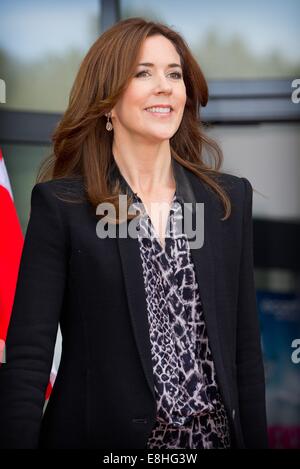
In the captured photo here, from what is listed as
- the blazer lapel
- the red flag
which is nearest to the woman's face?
the blazer lapel

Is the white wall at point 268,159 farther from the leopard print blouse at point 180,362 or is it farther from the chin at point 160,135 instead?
the leopard print blouse at point 180,362

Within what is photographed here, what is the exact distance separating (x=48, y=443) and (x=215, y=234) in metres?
0.61

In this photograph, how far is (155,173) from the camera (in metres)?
2.32

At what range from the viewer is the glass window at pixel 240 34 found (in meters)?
4.30

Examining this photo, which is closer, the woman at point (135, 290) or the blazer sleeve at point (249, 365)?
the woman at point (135, 290)

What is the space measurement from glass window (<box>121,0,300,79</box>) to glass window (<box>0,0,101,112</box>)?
0.67ft

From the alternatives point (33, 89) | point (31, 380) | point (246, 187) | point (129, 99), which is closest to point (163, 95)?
point (129, 99)

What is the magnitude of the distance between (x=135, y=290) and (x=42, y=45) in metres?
2.40

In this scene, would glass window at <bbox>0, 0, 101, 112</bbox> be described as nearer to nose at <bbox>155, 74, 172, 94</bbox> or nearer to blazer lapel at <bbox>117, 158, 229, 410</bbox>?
nose at <bbox>155, 74, 172, 94</bbox>

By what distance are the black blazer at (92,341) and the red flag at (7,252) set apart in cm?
113

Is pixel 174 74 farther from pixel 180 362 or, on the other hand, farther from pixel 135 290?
pixel 180 362

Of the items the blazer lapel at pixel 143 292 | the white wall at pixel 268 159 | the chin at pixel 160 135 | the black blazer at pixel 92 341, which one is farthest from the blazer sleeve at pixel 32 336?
the white wall at pixel 268 159

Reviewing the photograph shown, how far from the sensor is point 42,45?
4.26m

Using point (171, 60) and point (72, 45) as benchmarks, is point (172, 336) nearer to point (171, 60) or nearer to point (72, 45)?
point (171, 60)
